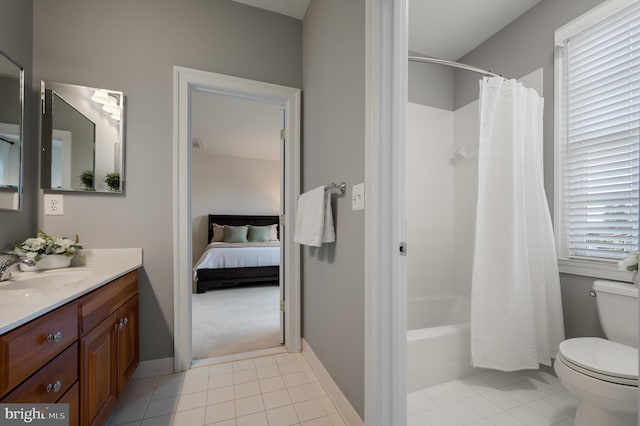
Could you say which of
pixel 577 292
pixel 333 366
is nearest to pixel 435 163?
pixel 577 292

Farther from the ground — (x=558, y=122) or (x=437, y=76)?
(x=437, y=76)

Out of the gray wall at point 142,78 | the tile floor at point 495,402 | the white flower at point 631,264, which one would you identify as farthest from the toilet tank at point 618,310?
the gray wall at point 142,78

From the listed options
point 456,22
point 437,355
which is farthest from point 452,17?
point 437,355

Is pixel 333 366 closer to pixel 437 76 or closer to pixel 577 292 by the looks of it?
pixel 577 292

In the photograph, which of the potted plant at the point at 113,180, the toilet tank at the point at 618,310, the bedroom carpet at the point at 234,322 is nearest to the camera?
the toilet tank at the point at 618,310

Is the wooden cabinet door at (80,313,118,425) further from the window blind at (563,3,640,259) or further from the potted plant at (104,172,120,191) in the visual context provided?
the window blind at (563,3,640,259)

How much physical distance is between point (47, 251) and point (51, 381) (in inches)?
36.1

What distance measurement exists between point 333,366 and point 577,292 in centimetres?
164

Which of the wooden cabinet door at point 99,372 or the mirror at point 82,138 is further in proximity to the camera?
the mirror at point 82,138

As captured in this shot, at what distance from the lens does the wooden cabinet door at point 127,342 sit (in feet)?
4.60

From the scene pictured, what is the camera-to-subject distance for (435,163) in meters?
2.45

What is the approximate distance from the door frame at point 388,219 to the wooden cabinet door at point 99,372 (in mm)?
1151

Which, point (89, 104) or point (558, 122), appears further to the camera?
point (558, 122)

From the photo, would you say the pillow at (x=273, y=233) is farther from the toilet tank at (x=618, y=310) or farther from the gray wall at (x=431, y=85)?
the toilet tank at (x=618, y=310)
